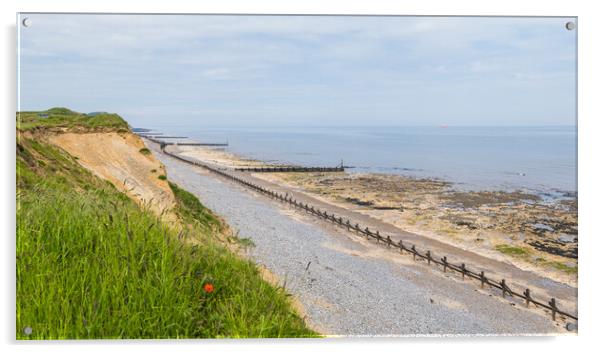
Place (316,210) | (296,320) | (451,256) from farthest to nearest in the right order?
1. (316,210)
2. (451,256)
3. (296,320)

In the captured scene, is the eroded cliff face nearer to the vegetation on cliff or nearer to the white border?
the white border

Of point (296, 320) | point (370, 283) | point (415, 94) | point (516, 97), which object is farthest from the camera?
point (370, 283)

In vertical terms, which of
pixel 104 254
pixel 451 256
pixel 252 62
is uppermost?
pixel 252 62

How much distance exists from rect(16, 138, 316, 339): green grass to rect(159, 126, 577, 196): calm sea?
319cm

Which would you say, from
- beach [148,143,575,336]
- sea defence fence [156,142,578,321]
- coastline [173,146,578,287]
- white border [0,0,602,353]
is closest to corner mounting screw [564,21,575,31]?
white border [0,0,602,353]

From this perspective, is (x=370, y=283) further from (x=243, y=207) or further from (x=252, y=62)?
(x=243, y=207)

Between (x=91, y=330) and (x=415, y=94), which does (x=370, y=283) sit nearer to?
(x=415, y=94)

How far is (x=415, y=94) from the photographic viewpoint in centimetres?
828

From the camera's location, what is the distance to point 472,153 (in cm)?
1738

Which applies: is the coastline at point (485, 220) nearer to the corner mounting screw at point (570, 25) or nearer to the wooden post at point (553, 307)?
the wooden post at point (553, 307)

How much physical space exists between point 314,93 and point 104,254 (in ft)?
15.0

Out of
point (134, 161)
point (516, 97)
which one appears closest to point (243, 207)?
point (134, 161)

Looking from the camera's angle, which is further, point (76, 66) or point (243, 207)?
point (243, 207)

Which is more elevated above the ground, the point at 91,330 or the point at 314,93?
the point at 314,93
